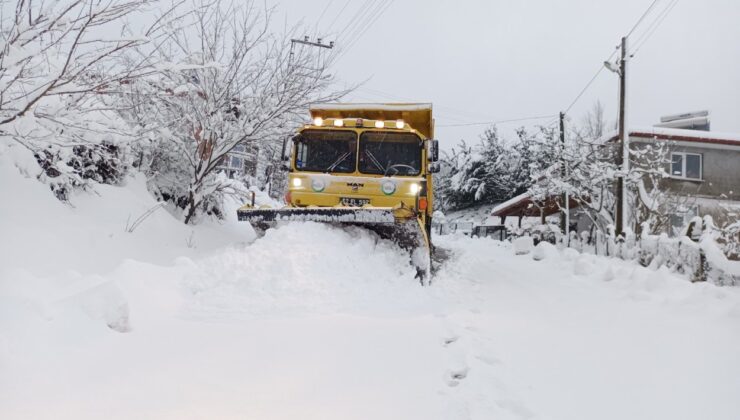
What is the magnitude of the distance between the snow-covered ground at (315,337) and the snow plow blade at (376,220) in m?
0.24

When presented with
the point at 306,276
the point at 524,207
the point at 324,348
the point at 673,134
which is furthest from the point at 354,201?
the point at 524,207

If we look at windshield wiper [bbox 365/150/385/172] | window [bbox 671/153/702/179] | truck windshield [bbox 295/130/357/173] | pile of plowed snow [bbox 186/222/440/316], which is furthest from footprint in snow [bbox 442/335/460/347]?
window [bbox 671/153/702/179]

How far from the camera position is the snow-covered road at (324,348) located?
257cm

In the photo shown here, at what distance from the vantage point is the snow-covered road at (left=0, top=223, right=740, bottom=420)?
2566 mm

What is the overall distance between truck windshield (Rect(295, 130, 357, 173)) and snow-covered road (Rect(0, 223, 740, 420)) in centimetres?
221

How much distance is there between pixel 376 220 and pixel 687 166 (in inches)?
730

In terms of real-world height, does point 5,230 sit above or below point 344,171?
below

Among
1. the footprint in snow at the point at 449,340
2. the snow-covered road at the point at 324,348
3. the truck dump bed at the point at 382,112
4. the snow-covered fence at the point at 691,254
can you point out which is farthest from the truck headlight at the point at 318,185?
the snow-covered fence at the point at 691,254

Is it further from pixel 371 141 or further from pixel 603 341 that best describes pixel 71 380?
pixel 371 141

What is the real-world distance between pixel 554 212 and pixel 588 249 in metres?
16.7

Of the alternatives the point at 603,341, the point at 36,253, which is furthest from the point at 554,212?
the point at 36,253

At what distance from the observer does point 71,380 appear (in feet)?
8.39

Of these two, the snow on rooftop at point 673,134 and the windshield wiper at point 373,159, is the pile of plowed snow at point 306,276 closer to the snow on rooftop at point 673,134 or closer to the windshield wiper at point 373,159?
the windshield wiper at point 373,159

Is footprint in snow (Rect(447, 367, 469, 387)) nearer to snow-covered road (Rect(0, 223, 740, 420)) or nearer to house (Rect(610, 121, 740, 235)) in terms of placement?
snow-covered road (Rect(0, 223, 740, 420))
